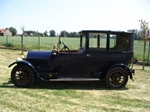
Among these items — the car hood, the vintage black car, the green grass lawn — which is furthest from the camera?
the car hood

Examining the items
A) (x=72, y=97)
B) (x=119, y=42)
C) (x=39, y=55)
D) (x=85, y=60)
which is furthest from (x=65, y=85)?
(x=119, y=42)

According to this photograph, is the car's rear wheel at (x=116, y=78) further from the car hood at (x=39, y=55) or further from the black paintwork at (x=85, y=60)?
the car hood at (x=39, y=55)

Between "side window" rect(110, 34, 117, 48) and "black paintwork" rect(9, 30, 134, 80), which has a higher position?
"side window" rect(110, 34, 117, 48)

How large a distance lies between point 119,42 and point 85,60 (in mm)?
1328

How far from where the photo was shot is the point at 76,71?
24.3ft

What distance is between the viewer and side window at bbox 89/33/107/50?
7.28m

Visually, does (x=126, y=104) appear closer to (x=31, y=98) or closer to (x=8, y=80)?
(x=31, y=98)

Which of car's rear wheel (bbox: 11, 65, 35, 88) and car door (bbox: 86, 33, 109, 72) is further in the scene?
car door (bbox: 86, 33, 109, 72)

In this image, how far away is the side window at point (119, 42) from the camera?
7.40 m

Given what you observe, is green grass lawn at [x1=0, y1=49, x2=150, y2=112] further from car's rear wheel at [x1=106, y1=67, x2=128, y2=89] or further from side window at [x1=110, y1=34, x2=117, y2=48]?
side window at [x1=110, y1=34, x2=117, y2=48]

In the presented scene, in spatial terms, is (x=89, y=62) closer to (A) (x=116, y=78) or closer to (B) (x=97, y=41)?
(B) (x=97, y=41)

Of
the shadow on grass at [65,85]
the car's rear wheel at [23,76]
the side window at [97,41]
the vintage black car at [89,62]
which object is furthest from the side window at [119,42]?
the car's rear wheel at [23,76]

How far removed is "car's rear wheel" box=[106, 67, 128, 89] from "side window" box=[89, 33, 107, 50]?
0.86 m

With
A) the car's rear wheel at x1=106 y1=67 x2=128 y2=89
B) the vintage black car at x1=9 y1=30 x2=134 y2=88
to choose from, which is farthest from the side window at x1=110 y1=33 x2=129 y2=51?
the car's rear wheel at x1=106 y1=67 x2=128 y2=89
